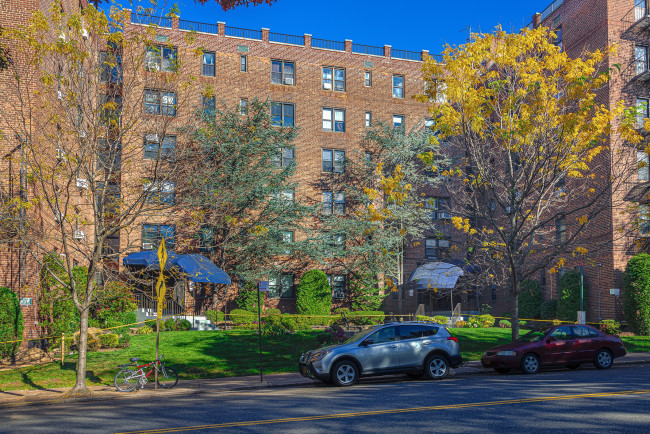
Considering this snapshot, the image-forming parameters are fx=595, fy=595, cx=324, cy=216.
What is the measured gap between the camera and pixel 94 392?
1567 centimetres

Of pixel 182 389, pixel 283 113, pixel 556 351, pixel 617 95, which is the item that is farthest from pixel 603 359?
pixel 283 113

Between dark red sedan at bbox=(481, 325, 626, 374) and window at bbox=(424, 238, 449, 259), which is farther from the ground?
window at bbox=(424, 238, 449, 259)

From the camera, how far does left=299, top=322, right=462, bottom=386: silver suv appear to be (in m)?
15.6

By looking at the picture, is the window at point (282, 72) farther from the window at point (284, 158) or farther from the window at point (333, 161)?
the window at point (333, 161)

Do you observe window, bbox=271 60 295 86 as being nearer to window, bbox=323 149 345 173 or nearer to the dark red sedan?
window, bbox=323 149 345 173

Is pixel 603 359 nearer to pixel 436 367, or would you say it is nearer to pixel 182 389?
pixel 436 367

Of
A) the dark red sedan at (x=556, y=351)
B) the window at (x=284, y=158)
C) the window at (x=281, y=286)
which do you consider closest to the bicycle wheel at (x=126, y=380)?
the dark red sedan at (x=556, y=351)

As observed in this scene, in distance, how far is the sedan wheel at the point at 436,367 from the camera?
54.1 ft

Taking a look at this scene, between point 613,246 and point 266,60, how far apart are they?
973 inches

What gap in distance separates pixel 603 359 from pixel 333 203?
2435cm

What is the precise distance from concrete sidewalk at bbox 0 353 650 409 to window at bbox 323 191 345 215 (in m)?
22.5

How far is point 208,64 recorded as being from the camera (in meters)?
39.9


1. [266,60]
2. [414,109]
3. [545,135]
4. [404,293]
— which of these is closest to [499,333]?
[545,135]

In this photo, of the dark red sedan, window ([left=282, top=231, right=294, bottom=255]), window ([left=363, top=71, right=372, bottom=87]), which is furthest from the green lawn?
window ([left=363, top=71, right=372, bottom=87])
